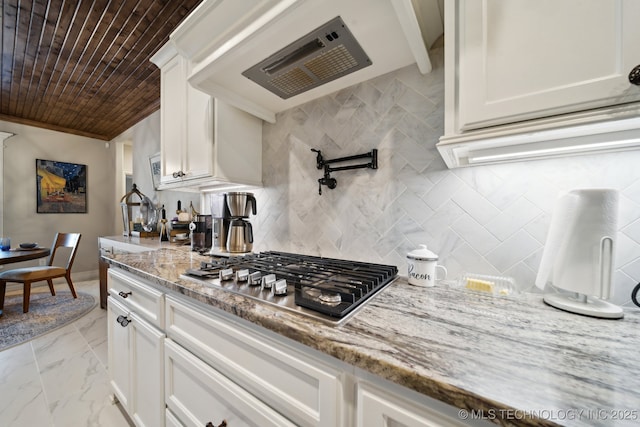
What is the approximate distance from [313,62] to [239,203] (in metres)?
0.85

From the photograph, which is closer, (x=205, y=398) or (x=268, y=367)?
(x=268, y=367)

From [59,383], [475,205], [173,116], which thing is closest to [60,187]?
[59,383]

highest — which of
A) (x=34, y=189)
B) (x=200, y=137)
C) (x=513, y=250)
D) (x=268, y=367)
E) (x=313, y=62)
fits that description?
(x=313, y=62)

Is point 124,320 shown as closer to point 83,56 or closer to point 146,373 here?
point 146,373

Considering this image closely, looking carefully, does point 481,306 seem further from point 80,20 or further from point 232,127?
point 80,20

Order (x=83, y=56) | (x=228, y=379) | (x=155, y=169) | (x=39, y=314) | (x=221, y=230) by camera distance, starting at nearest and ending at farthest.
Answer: (x=228, y=379)
(x=221, y=230)
(x=83, y=56)
(x=39, y=314)
(x=155, y=169)

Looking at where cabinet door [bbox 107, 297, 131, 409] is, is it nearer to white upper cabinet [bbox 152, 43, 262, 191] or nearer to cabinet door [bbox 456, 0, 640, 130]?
white upper cabinet [bbox 152, 43, 262, 191]

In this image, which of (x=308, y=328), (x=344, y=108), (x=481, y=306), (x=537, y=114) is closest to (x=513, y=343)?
(x=481, y=306)

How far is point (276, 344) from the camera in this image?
58 centimetres

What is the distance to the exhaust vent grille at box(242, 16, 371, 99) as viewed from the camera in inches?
35.4

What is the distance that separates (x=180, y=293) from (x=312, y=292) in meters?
0.51

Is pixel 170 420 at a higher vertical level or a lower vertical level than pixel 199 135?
lower

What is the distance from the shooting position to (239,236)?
1.41 m

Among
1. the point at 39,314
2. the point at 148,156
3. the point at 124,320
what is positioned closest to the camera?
the point at 124,320
